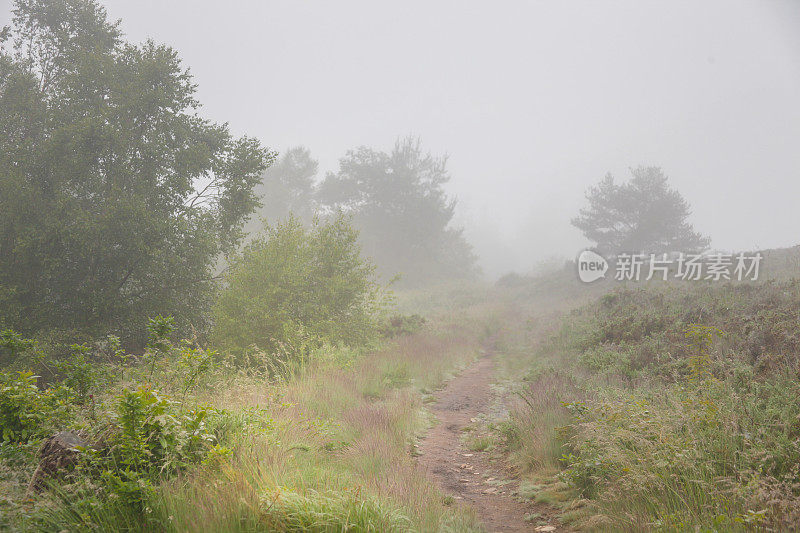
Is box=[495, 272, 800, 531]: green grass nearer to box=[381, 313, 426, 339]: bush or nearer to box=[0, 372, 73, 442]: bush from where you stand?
box=[0, 372, 73, 442]: bush

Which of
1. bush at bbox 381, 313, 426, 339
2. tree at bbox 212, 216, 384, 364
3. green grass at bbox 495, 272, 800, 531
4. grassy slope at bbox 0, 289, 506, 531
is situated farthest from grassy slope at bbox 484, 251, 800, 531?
bush at bbox 381, 313, 426, 339

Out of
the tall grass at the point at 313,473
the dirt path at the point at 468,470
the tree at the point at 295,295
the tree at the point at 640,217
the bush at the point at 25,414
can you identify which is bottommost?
the dirt path at the point at 468,470

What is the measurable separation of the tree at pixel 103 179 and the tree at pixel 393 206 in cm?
3064

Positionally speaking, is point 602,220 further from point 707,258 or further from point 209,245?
point 209,245

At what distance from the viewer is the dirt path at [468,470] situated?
4566 millimetres

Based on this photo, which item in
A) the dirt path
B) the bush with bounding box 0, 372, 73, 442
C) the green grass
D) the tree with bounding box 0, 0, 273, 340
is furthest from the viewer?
the tree with bounding box 0, 0, 273, 340

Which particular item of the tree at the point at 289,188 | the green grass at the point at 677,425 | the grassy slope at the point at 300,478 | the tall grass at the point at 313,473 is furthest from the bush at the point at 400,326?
the tree at the point at 289,188

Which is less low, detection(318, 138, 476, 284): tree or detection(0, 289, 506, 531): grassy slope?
detection(318, 138, 476, 284): tree

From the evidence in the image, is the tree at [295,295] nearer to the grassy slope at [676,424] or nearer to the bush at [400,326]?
the bush at [400,326]

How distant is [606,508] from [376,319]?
34.2 ft

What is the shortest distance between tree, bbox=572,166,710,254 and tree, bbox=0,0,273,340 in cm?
3397

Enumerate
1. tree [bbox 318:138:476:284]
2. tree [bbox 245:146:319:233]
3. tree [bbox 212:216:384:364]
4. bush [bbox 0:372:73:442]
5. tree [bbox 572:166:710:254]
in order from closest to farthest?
bush [bbox 0:372:73:442] < tree [bbox 212:216:384:364] < tree [bbox 572:166:710:254] < tree [bbox 318:138:476:284] < tree [bbox 245:146:319:233]

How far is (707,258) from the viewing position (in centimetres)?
2000

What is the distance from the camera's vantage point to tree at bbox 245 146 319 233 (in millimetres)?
46281
